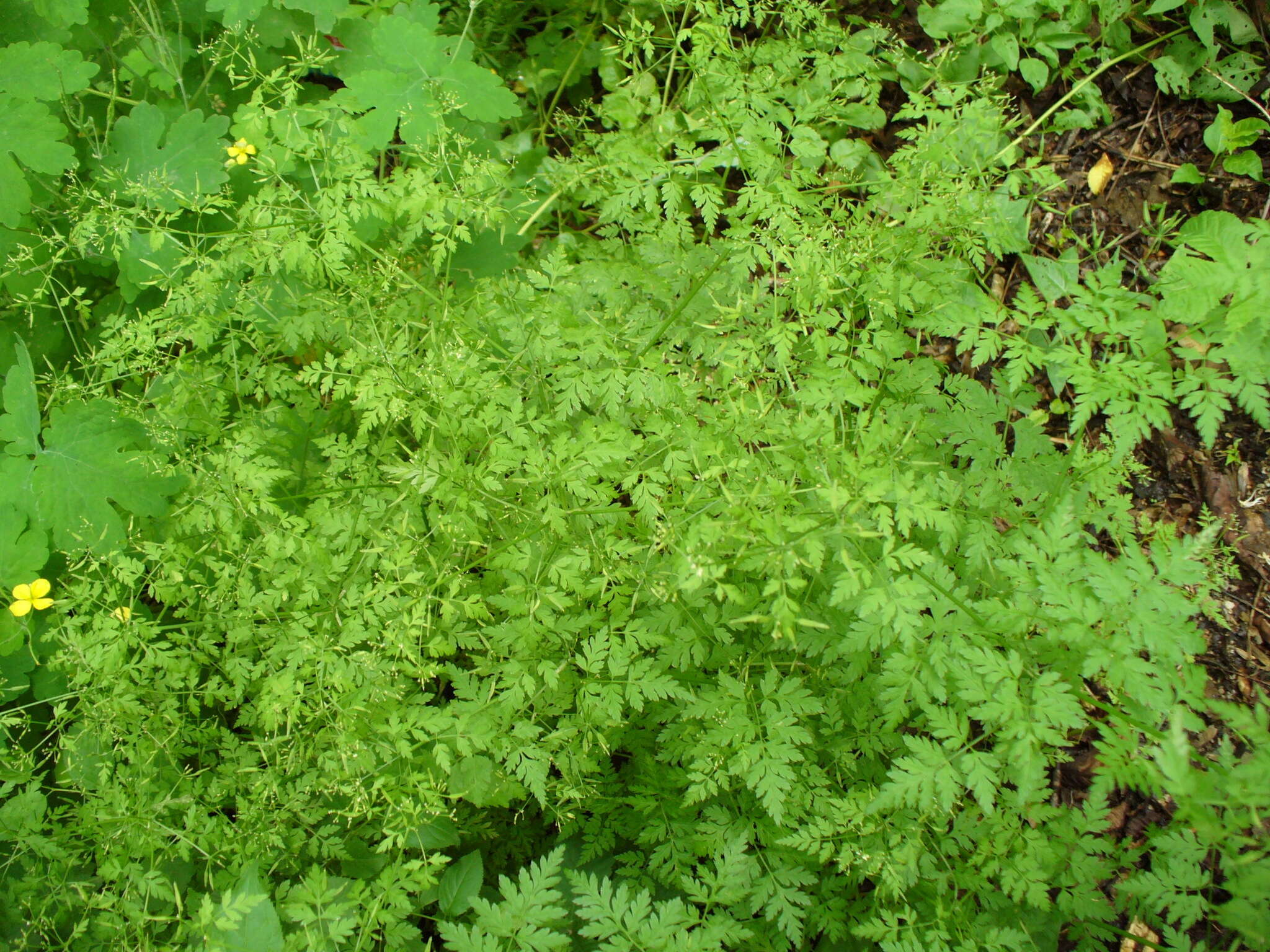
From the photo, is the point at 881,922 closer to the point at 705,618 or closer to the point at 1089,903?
the point at 1089,903

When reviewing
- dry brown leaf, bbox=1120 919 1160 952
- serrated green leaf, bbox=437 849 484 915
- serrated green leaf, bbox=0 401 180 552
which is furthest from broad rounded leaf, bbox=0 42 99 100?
dry brown leaf, bbox=1120 919 1160 952

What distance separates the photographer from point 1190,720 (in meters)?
1.86

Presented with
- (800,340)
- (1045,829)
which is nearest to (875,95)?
(800,340)

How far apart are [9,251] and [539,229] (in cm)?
229

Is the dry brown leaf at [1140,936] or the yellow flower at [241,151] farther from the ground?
the yellow flower at [241,151]

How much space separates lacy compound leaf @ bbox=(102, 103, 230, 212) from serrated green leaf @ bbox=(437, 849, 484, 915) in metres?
2.87

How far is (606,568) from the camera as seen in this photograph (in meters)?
2.29

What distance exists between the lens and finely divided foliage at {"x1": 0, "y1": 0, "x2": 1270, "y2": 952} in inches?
81.1

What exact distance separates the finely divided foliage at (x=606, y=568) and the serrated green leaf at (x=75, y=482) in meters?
0.02

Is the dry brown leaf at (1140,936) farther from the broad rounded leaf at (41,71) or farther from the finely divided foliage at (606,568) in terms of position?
the broad rounded leaf at (41,71)

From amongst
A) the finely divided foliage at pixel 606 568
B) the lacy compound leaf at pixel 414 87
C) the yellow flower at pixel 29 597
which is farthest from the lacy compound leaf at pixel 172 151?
the yellow flower at pixel 29 597

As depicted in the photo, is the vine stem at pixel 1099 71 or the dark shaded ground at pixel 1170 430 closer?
the dark shaded ground at pixel 1170 430

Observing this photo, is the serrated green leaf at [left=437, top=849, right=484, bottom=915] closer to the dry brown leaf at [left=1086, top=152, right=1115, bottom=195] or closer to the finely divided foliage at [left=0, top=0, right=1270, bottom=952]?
the finely divided foliage at [left=0, top=0, right=1270, bottom=952]

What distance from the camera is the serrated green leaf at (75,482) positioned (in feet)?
9.93
